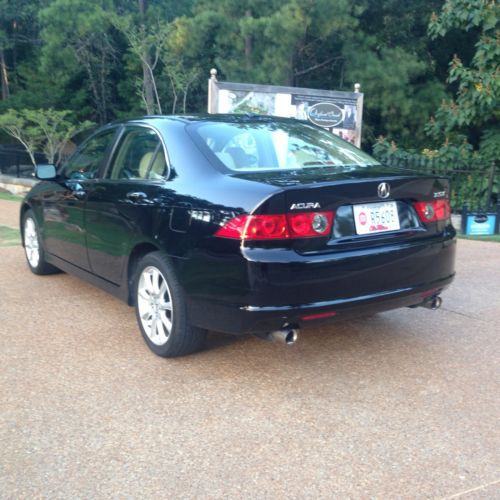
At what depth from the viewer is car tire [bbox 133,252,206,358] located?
3893mm

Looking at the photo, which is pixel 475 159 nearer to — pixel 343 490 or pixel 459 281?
pixel 459 281

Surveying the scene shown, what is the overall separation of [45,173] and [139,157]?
4.35 ft

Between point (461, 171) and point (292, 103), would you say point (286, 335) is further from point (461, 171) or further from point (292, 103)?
point (292, 103)

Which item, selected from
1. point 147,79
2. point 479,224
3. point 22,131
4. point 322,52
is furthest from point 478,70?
point 22,131

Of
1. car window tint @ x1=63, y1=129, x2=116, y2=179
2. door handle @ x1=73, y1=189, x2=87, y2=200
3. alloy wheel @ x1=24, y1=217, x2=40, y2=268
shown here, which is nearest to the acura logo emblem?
car window tint @ x1=63, y1=129, x2=116, y2=179

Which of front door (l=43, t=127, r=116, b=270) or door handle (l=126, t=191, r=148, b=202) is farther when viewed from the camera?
front door (l=43, t=127, r=116, b=270)

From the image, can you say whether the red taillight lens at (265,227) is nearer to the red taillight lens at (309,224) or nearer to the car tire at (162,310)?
the red taillight lens at (309,224)

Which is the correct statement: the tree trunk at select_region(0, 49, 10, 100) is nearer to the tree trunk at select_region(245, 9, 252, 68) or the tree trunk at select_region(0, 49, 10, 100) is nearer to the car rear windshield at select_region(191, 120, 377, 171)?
the tree trunk at select_region(245, 9, 252, 68)

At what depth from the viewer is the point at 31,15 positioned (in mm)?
25953

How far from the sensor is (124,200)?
443cm

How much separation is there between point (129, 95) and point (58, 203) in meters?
21.6

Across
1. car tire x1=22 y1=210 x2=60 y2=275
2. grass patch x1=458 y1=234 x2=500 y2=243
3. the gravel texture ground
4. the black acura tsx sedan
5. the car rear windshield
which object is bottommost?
grass patch x1=458 y1=234 x2=500 y2=243

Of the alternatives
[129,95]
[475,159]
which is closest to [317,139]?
[475,159]

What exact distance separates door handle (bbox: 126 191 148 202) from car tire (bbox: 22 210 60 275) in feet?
6.87
